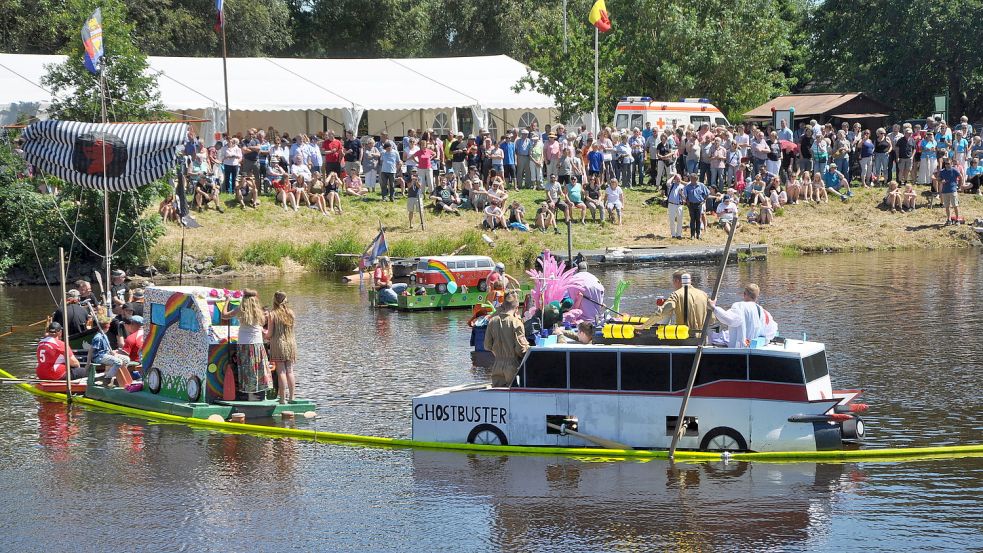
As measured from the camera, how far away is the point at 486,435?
51.5ft

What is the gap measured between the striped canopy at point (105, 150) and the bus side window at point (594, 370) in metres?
11.7

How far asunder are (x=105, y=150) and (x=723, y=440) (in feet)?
45.8

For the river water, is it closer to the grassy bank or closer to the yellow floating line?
the yellow floating line

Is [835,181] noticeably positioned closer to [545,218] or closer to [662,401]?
[545,218]

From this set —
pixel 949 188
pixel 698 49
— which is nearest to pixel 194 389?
pixel 949 188

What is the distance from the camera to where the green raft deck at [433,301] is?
1136 inches

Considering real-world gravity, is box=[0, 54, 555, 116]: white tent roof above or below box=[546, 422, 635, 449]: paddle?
above

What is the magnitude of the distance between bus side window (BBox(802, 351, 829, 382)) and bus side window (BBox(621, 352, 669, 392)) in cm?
162

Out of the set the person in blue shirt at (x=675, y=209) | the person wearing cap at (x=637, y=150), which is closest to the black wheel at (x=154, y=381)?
the person in blue shirt at (x=675, y=209)

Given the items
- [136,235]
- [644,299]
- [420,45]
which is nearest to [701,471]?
[644,299]

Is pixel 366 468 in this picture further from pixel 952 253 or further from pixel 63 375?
pixel 952 253

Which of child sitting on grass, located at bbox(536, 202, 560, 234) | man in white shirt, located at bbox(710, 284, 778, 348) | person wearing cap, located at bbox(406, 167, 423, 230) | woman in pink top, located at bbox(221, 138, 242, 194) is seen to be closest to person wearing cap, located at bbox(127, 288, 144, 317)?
man in white shirt, located at bbox(710, 284, 778, 348)

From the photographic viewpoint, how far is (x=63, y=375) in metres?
20.7

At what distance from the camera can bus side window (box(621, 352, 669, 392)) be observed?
1483 centimetres
